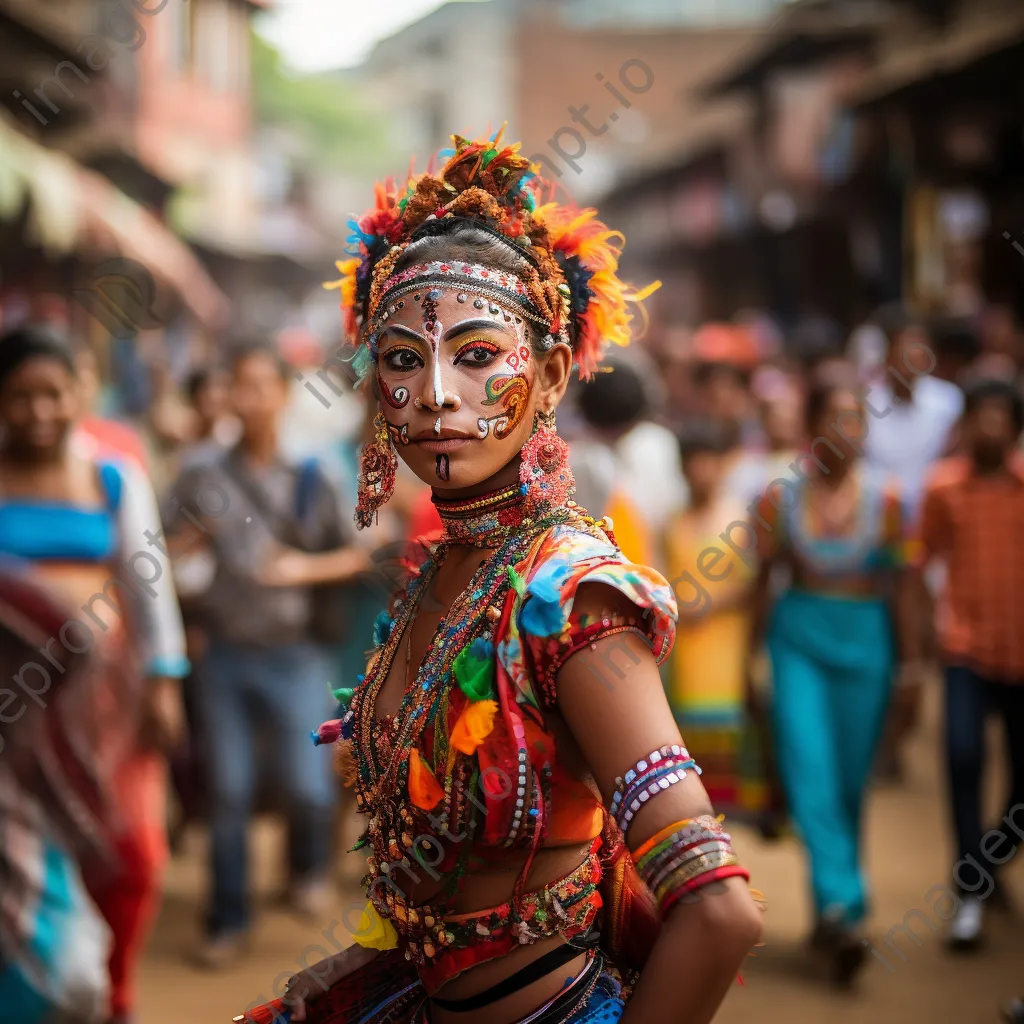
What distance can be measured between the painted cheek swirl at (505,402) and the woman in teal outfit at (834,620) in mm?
3675

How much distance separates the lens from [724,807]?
235 inches

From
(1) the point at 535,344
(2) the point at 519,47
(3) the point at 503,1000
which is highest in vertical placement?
(2) the point at 519,47

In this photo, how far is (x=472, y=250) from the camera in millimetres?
2227

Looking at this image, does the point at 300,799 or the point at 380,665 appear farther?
the point at 300,799

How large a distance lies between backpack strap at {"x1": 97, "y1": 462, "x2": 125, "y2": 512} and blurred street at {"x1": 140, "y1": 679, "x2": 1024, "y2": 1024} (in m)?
1.92

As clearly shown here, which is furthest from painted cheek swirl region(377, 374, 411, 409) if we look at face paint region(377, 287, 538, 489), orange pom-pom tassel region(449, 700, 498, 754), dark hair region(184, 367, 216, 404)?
A: dark hair region(184, 367, 216, 404)

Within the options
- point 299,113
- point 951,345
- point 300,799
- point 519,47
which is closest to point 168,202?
point 951,345

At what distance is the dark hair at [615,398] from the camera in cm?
598

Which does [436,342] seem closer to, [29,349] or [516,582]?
[516,582]

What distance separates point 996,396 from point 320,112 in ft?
203

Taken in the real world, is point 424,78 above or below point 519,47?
above

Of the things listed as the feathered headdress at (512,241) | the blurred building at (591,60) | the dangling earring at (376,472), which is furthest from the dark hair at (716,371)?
the blurred building at (591,60)

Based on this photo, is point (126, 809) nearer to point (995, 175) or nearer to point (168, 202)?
point (995, 175)

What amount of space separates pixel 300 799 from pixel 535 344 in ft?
13.6
